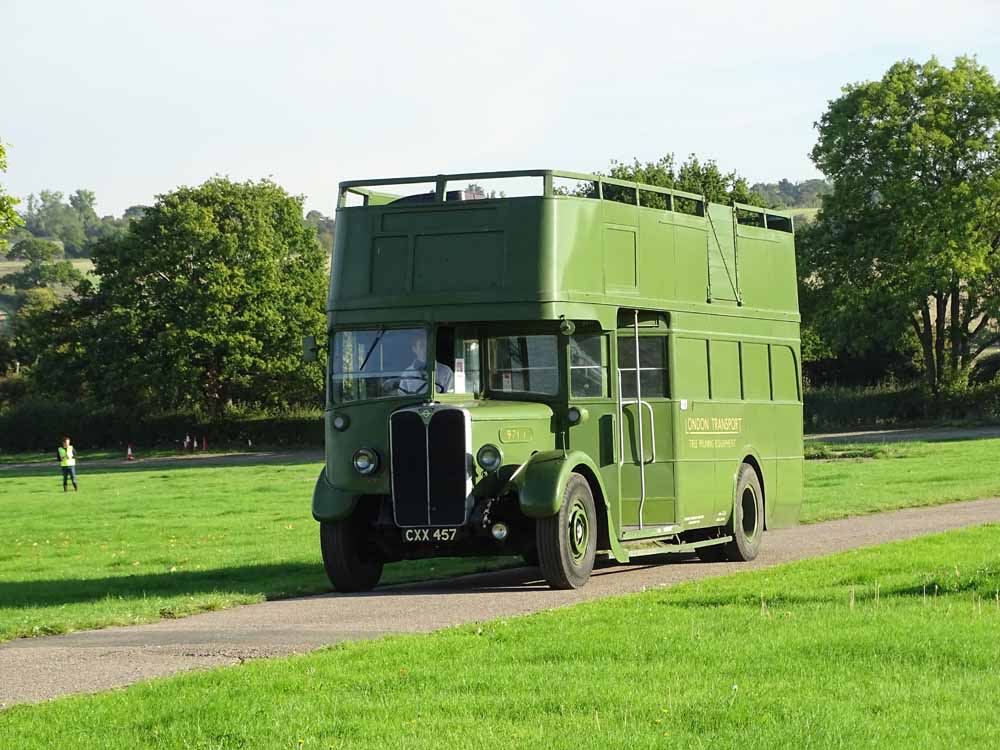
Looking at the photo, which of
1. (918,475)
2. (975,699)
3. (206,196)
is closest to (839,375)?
(206,196)

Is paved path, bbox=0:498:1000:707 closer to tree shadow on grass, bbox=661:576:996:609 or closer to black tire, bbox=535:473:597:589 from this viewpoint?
black tire, bbox=535:473:597:589

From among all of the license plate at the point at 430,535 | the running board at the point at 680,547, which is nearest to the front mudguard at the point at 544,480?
the license plate at the point at 430,535

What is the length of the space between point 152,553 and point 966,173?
181 feet

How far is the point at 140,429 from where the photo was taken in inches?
3302

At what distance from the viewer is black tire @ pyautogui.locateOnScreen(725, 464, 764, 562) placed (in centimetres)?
2027

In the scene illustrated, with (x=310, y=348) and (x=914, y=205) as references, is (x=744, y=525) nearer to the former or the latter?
(x=310, y=348)

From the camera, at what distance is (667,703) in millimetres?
8922

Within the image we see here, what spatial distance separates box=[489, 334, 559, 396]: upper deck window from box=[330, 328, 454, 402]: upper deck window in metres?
0.62

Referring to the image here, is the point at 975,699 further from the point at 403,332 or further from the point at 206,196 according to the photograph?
the point at 206,196

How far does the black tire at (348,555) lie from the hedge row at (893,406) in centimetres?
A: 5510

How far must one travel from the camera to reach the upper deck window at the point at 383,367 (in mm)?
17125

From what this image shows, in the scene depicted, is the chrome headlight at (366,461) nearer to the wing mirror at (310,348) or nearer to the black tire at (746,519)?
the wing mirror at (310,348)

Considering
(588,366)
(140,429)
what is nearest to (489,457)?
(588,366)

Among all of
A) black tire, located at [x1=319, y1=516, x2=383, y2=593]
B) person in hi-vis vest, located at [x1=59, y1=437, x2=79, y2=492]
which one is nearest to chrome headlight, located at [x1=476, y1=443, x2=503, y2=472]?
black tire, located at [x1=319, y1=516, x2=383, y2=593]
